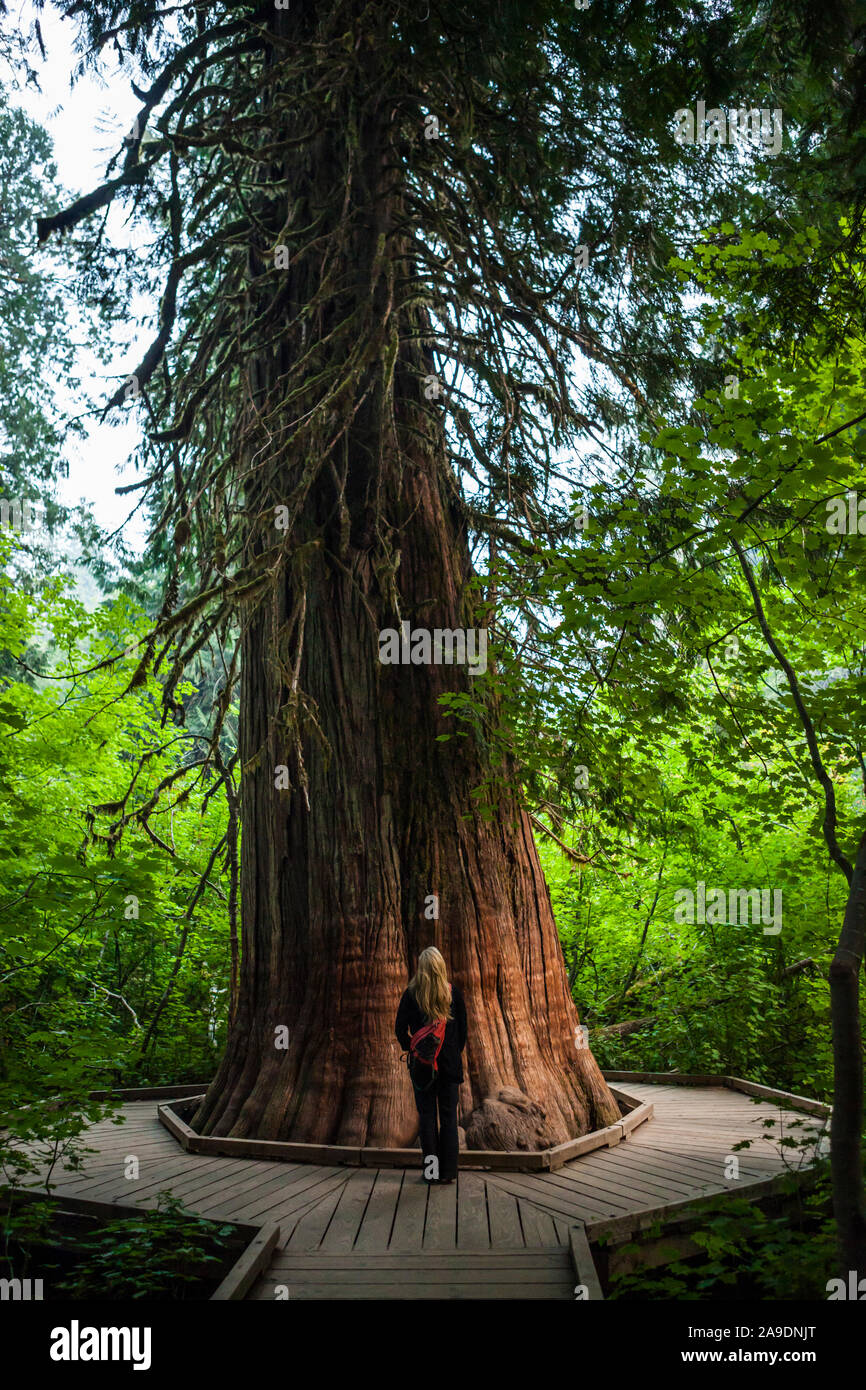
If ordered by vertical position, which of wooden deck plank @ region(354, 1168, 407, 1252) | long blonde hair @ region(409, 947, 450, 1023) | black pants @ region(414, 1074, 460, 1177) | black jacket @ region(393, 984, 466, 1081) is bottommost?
wooden deck plank @ region(354, 1168, 407, 1252)

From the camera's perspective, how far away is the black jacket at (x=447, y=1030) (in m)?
5.58

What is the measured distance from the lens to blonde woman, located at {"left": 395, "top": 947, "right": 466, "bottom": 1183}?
5461mm

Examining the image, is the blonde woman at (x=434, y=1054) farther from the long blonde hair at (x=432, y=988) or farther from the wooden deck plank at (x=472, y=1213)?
the wooden deck plank at (x=472, y=1213)

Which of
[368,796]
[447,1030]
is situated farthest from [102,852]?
[447,1030]

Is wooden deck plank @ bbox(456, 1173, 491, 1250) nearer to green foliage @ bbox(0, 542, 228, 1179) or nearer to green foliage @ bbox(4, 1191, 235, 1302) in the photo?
green foliage @ bbox(4, 1191, 235, 1302)

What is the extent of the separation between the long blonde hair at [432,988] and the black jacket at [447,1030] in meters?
0.07

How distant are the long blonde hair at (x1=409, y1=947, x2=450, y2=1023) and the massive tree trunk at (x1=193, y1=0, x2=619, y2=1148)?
80 centimetres

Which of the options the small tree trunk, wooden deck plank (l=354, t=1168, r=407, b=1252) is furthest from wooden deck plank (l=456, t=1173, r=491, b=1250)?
the small tree trunk

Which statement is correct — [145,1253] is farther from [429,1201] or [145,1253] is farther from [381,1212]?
[429,1201]

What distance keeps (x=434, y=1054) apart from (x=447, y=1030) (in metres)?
0.16

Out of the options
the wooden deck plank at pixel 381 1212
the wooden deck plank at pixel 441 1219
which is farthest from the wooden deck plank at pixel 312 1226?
the wooden deck plank at pixel 441 1219

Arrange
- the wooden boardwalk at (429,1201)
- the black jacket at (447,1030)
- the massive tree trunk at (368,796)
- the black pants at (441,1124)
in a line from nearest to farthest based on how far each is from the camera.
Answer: the wooden boardwalk at (429,1201) < the black pants at (441,1124) < the black jacket at (447,1030) < the massive tree trunk at (368,796)

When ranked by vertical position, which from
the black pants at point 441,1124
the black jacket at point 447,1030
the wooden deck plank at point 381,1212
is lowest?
the wooden deck plank at point 381,1212

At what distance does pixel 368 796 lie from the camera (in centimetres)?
678
